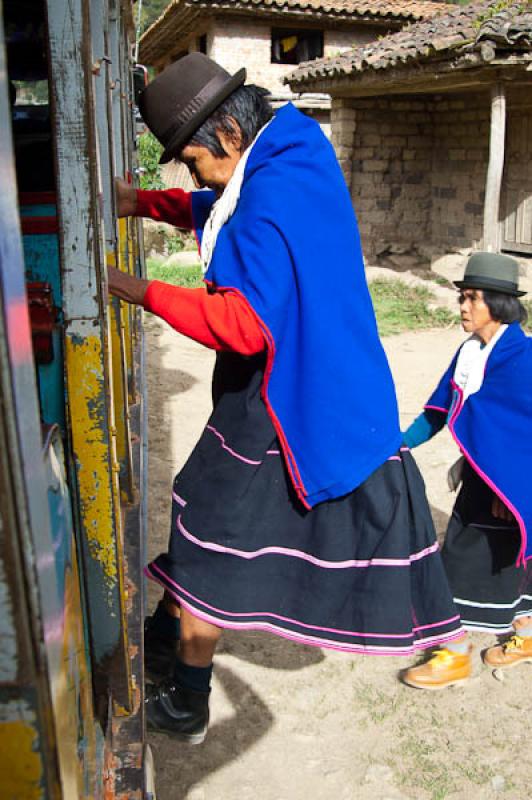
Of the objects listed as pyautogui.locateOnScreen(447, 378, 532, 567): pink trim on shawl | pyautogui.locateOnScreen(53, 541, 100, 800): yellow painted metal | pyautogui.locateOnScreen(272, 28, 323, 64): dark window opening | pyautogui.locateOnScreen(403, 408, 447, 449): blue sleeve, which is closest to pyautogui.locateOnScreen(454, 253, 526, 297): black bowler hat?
pyautogui.locateOnScreen(447, 378, 532, 567): pink trim on shawl

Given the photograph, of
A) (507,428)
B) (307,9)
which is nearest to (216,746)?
(507,428)

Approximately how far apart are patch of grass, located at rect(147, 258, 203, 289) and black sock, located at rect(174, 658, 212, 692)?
888 cm

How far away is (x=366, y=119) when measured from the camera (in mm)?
12344

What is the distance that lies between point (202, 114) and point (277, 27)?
17.3 metres

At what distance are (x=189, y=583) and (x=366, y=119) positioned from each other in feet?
37.3

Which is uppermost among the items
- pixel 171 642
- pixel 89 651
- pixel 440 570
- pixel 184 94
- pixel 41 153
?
pixel 184 94

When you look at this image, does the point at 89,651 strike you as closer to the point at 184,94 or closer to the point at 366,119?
the point at 184,94

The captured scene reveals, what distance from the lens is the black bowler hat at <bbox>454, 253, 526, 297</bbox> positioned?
2.68 metres

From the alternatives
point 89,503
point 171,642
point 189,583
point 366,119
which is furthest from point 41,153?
point 366,119

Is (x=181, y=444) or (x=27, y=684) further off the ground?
(x=27, y=684)

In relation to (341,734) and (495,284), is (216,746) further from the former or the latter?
(495,284)

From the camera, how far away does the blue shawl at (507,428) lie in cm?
270

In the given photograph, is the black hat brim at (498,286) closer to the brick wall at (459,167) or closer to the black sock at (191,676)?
the black sock at (191,676)

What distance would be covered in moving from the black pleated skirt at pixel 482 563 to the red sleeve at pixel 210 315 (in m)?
1.41
